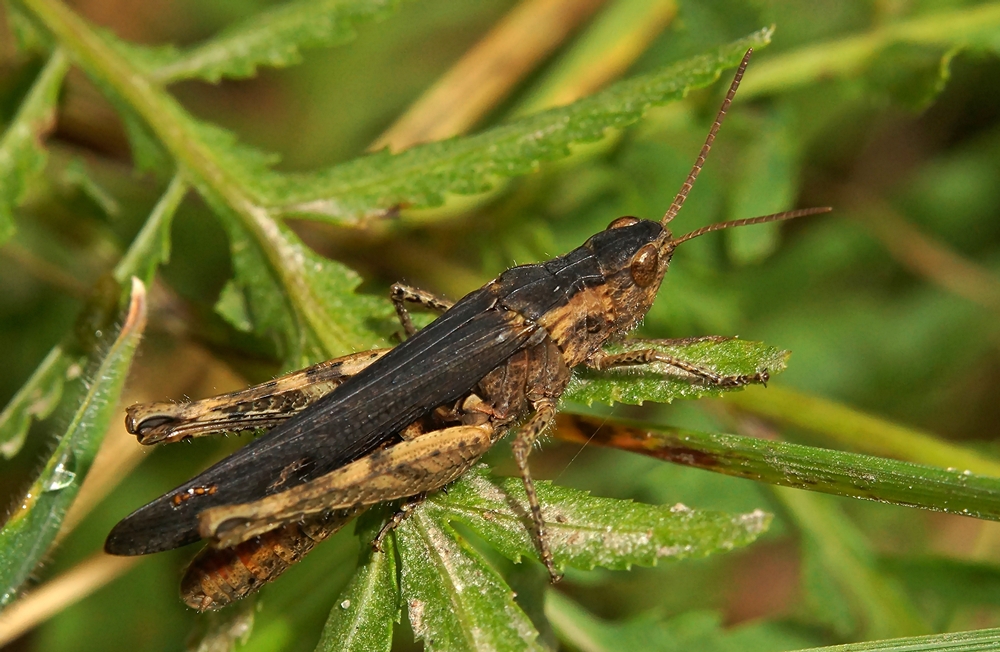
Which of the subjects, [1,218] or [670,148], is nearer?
[1,218]

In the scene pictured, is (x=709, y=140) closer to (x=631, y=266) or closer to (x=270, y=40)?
(x=631, y=266)

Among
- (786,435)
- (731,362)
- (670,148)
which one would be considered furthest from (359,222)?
(786,435)

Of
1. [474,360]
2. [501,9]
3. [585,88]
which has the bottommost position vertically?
[474,360]

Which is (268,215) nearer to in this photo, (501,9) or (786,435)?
(786,435)

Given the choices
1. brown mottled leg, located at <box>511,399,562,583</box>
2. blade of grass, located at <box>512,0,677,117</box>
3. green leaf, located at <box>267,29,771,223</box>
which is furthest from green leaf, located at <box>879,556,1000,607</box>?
blade of grass, located at <box>512,0,677,117</box>

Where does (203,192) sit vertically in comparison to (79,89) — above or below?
below

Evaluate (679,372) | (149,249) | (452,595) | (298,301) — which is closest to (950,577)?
(679,372)

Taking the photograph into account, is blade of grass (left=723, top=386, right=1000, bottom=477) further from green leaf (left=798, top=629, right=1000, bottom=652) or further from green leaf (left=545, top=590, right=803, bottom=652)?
green leaf (left=798, top=629, right=1000, bottom=652)

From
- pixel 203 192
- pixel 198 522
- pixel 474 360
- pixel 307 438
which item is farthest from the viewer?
pixel 203 192
